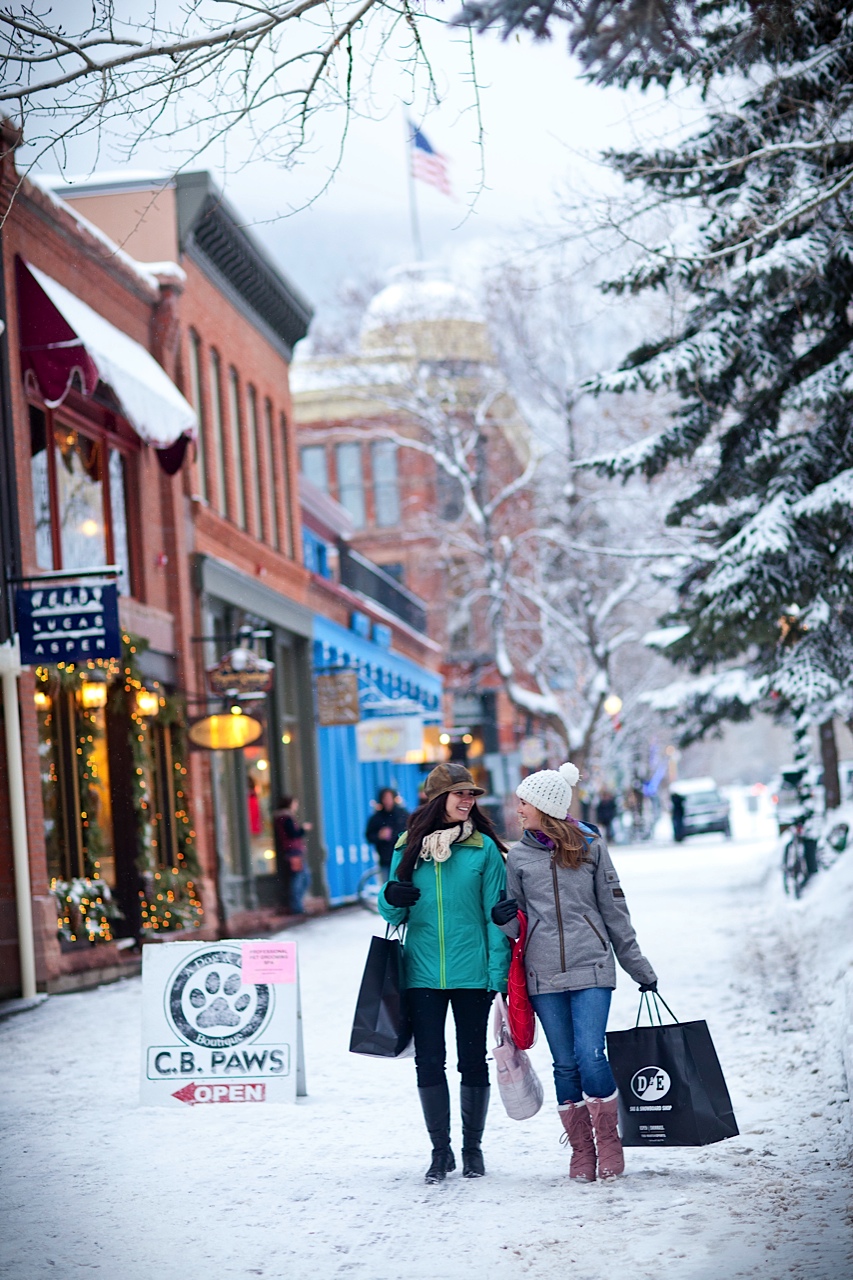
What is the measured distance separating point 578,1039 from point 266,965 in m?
2.37

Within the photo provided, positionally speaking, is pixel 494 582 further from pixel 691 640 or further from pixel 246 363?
pixel 691 640

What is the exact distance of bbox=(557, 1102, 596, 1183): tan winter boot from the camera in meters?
6.76

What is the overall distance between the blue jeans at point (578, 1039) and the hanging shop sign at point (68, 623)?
25.9 feet

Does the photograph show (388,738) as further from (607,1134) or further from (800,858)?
(607,1134)

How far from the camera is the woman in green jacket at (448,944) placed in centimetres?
693

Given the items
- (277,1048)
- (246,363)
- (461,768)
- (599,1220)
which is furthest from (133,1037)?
(246,363)

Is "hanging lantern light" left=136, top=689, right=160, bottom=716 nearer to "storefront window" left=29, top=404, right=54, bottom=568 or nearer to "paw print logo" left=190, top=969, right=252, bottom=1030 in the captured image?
"storefront window" left=29, top=404, right=54, bottom=568

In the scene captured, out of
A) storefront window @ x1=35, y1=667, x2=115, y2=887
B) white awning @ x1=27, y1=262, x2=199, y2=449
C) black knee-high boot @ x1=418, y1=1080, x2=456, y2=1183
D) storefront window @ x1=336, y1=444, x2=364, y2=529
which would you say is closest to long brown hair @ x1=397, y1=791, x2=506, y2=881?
black knee-high boot @ x1=418, y1=1080, x2=456, y2=1183

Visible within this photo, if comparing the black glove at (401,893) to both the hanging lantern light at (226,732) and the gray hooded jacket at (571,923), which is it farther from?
the hanging lantern light at (226,732)

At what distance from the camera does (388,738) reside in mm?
29109

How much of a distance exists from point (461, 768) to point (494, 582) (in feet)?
93.2

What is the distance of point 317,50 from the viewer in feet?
25.8

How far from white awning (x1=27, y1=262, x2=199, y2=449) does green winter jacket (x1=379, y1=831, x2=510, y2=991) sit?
941 centimetres

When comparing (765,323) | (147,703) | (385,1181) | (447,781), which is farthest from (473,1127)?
(147,703)
